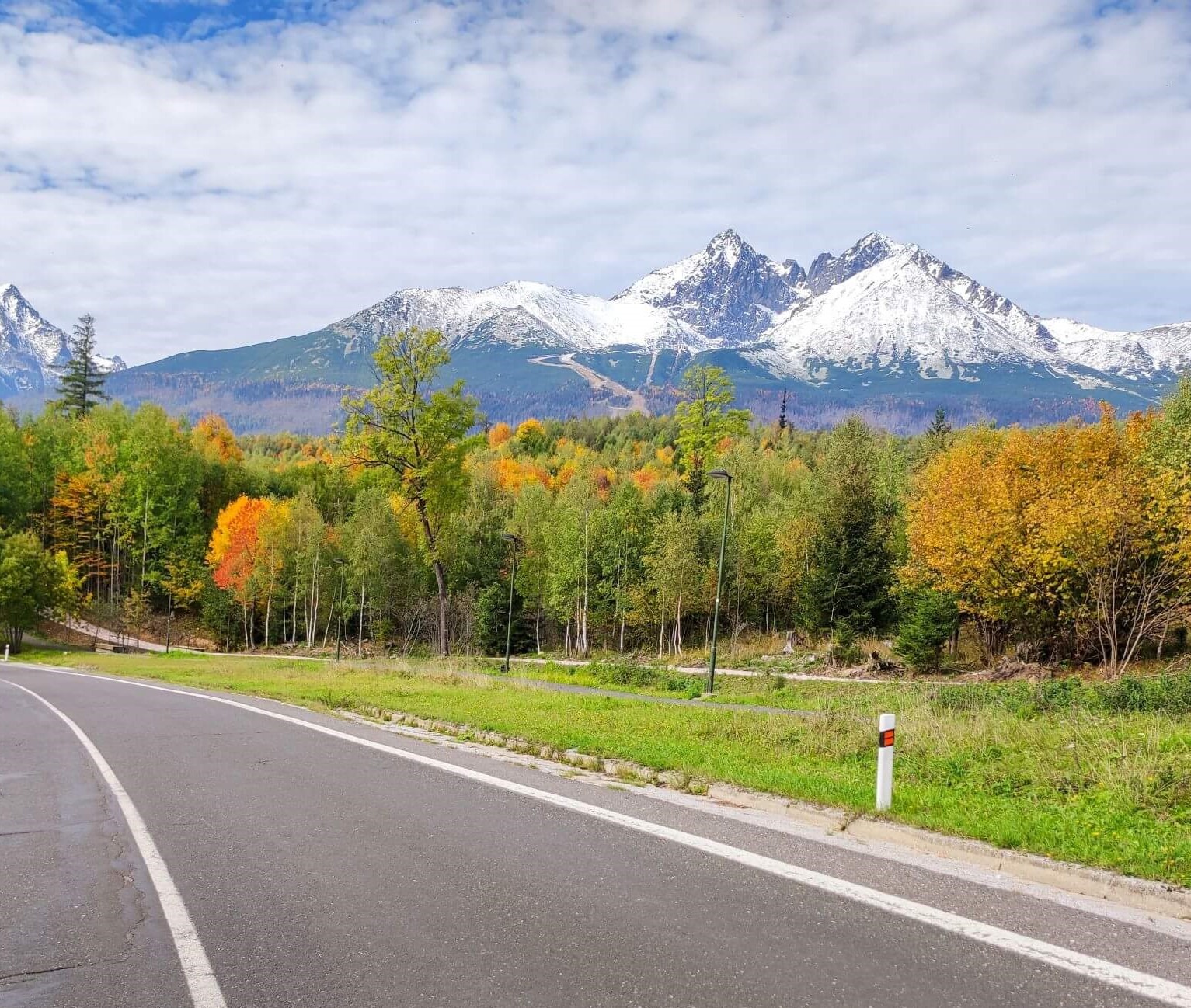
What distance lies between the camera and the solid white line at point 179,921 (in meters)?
4.15

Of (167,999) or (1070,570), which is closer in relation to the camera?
(167,999)

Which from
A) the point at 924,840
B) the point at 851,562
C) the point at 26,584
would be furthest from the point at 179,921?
the point at 26,584

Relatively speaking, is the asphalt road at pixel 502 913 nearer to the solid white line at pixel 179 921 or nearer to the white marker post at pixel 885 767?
the solid white line at pixel 179 921

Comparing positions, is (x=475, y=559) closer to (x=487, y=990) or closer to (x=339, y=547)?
(x=339, y=547)

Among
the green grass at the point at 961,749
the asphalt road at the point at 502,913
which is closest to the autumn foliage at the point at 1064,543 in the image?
the green grass at the point at 961,749

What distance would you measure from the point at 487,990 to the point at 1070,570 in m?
31.5

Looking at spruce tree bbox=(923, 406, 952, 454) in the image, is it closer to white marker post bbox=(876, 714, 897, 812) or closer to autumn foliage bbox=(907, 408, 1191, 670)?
autumn foliage bbox=(907, 408, 1191, 670)

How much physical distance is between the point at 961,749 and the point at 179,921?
8.46 metres

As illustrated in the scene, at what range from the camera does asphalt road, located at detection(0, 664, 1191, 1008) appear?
4.14 m

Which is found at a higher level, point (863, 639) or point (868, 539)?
point (868, 539)

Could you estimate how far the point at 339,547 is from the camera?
64.5m

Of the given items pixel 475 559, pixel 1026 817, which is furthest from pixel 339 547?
pixel 1026 817

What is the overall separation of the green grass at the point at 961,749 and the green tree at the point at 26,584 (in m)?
42.9

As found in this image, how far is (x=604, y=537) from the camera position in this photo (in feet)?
198
